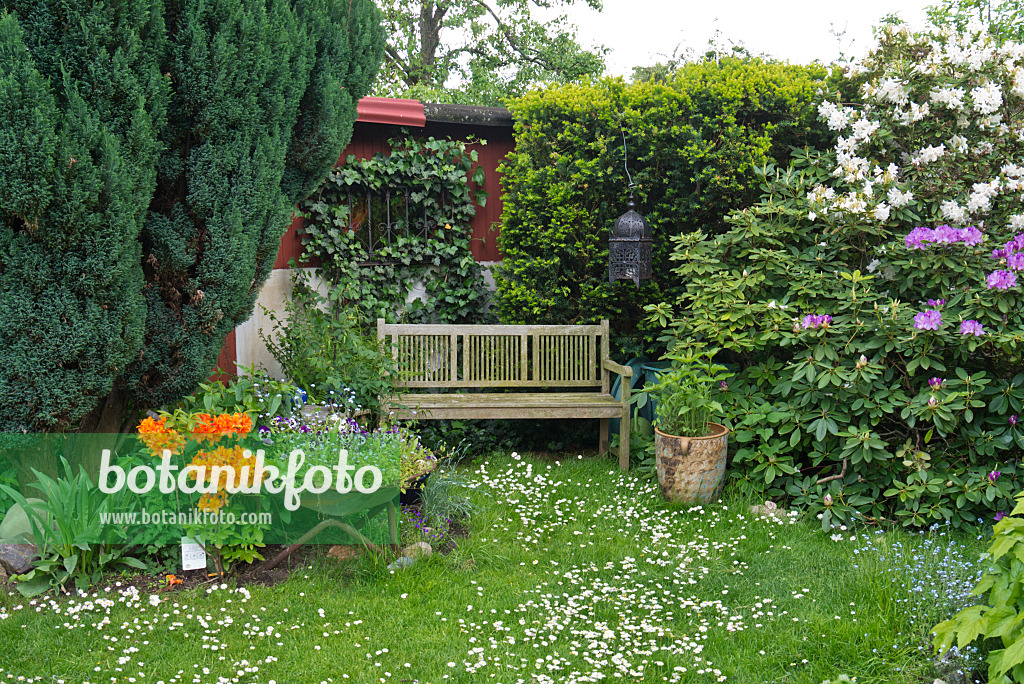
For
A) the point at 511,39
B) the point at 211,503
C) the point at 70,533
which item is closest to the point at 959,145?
the point at 211,503

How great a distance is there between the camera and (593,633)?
9.58ft

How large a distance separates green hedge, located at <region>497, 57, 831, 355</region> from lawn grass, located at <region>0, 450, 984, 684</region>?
221 cm

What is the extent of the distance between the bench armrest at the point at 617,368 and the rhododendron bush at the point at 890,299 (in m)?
0.37

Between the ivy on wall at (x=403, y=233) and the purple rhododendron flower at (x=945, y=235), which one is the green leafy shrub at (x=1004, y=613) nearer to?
the purple rhododendron flower at (x=945, y=235)

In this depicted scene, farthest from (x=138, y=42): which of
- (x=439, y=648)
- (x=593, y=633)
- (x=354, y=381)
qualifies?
(x=593, y=633)

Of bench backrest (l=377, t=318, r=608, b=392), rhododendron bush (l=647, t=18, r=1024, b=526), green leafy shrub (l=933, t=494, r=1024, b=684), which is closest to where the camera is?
A: green leafy shrub (l=933, t=494, r=1024, b=684)

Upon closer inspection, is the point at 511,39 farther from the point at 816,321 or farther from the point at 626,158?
the point at 816,321

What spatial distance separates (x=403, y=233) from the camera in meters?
5.82

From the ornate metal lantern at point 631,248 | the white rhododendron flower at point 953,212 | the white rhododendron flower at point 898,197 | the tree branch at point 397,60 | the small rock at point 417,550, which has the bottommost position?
the small rock at point 417,550

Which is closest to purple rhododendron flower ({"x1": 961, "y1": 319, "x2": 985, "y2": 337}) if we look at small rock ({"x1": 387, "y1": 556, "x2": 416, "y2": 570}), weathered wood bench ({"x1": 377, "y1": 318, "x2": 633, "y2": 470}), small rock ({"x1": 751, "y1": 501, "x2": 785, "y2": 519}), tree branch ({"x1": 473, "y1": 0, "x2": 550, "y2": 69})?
small rock ({"x1": 751, "y1": 501, "x2": 785, "y2": 519})

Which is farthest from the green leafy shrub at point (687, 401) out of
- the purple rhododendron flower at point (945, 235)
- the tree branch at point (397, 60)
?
the tree branch at point (397, 60)

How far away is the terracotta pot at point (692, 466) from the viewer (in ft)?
14.1

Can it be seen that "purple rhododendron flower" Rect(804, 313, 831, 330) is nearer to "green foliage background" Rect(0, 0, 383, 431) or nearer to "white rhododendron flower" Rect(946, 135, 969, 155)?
"white rhododendron flower" Rect(946, 135, 969, 155)

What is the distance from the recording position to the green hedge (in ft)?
17.1
